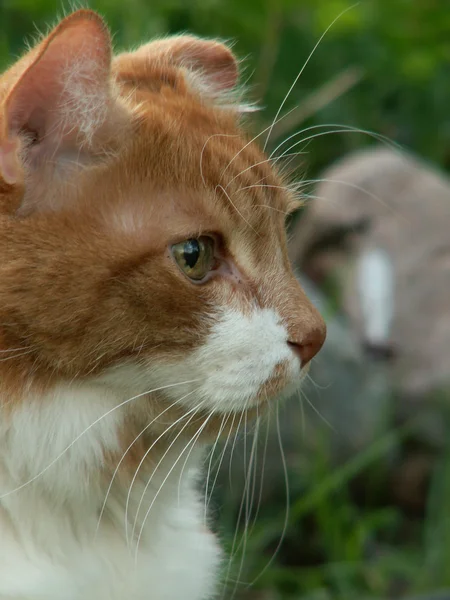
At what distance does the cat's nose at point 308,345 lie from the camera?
1469 mm

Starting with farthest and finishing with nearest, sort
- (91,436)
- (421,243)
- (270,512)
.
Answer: (421,243) → (270,512) → (91,436)

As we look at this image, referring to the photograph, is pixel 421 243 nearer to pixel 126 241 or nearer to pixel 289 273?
pixel 289 273

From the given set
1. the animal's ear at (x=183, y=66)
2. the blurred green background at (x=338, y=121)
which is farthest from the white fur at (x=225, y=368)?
the blurred green background at (x=338, y=121)

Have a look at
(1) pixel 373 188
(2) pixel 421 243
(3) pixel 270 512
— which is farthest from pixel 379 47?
(3) pixel 270 512

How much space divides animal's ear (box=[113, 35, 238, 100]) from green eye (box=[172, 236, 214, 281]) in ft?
1.11

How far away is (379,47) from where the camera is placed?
4.30 meters

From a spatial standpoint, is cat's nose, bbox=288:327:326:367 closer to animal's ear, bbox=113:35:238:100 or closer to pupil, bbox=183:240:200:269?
pupil, bbox=183:240:200:269

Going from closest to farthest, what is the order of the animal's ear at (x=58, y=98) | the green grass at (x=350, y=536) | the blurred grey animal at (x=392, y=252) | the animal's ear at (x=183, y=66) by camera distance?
the animal's ear at (x=58, y=98)
the animal's ear at (x=183, y=66)
the green grass at (x=350, y=536)
the blurred grey animal at (x=392, y=252)

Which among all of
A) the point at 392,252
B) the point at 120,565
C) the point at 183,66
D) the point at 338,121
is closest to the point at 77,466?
the point at 120,565

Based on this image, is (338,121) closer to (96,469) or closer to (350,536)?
(350,536)

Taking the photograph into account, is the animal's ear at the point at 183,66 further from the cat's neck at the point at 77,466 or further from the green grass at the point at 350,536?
the green grass at the point at 350,536

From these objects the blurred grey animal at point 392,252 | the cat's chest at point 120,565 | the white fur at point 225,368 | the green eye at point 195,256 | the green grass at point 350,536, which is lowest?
the cat's chest at point 120,565

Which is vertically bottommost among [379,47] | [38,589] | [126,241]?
[38,589]

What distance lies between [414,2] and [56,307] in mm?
3172
